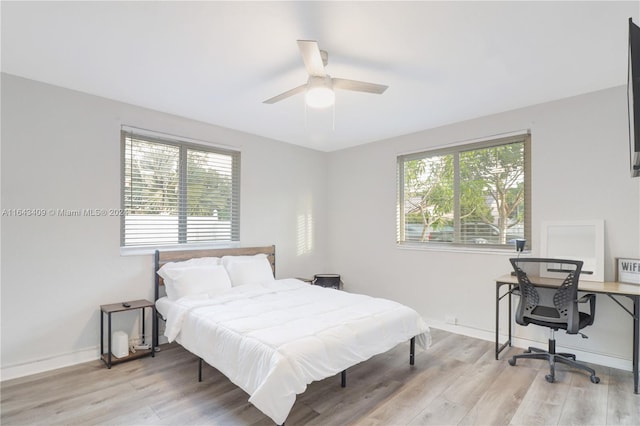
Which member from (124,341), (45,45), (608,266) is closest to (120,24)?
(45,45)

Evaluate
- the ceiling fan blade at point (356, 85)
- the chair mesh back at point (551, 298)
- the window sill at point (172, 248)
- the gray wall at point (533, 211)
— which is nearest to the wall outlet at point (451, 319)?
the gray wall at point (533, 211)

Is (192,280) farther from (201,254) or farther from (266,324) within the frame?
(266,324)

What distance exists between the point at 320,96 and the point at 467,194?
256 centimetres

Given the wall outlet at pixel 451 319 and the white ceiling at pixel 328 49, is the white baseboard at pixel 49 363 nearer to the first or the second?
the white ceiling at pixel 328 49

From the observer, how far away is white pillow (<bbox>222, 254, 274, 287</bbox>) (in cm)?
384

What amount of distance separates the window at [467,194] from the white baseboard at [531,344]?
1.03 meters

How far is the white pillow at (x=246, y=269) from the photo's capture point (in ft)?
12.6

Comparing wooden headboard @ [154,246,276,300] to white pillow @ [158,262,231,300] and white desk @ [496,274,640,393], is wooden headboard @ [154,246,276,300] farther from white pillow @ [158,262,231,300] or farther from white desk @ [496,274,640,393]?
white desk @ [496,274,640,393]

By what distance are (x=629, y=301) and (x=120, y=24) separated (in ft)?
15.3

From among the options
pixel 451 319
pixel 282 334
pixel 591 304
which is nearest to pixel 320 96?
pixel 282 334

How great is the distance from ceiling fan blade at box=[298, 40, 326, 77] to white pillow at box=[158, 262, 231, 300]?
7.91 ft

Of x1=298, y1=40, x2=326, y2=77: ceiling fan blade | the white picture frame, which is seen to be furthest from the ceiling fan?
the white picture frame

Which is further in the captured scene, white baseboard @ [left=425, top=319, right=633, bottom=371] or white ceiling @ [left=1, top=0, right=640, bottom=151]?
white baseboard @ [left=425, top=319, right=633, bottom=371]

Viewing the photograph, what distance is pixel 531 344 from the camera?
341cm
